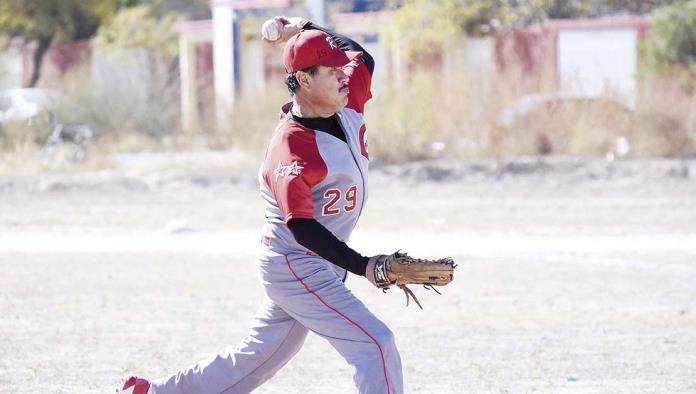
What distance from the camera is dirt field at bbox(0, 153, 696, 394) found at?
7551mm

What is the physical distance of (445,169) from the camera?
760 inches

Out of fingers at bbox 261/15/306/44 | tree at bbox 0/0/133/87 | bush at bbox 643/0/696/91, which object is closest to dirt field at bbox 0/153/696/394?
fingers at bbox 261/15/306/44

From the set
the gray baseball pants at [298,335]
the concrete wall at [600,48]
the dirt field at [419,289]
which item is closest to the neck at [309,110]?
the gray baseball pants at [298,335]

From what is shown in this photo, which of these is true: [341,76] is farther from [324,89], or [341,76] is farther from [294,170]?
[294,170]

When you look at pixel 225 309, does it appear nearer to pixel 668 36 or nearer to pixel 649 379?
pixel 649 379

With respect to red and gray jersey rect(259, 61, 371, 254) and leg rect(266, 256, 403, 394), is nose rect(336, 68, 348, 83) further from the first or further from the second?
leg rect(266, 256, 403, 394)

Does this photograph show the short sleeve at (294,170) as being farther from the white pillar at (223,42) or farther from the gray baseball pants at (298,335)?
the white pillar at (223,42)

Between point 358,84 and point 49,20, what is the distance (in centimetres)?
4080

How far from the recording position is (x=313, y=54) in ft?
17.3

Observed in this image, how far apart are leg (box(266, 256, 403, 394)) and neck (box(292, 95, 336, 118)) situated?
0.60m

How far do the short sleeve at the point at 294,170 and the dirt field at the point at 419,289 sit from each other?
2.13 m

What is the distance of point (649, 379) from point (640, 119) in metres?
12.9

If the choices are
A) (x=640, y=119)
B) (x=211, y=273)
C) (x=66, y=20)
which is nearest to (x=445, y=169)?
(x=640, y=119)

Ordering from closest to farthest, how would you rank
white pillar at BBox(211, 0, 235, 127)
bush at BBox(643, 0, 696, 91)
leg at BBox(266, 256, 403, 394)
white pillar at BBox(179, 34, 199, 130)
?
leg at BBox(266, 256, 403, 394) → bush at BBox(643, 0, 696, 91) → white pillar at BBox(179, 34, 199, 130) → white pillar at BBox(211, 0, 235, 127)
